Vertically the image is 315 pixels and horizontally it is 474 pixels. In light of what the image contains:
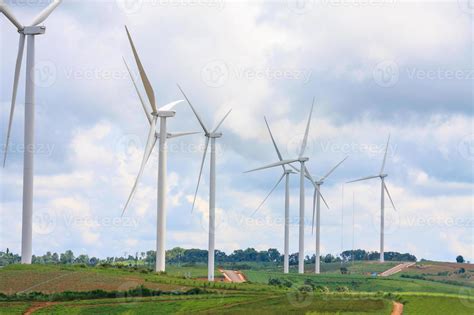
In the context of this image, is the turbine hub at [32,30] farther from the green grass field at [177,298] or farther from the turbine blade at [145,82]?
the green grass field at [177,298]

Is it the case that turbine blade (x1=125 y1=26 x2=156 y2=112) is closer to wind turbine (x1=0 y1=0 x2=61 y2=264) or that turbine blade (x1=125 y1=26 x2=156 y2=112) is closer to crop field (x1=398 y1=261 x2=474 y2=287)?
wind turbine (x1=0 y1=0 x2=61 y2=264)

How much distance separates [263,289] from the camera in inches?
3858

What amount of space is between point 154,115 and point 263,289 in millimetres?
25399

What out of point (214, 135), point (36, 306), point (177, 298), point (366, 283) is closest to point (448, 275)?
point (366, 283)

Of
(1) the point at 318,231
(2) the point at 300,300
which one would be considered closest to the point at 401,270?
(1) the point at 318,231

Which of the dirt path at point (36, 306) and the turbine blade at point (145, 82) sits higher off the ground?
the turbine blade at point (145, 82)

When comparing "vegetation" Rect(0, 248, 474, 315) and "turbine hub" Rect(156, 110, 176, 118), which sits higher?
"turbine hub" Rect(156, 110, 176, 118)

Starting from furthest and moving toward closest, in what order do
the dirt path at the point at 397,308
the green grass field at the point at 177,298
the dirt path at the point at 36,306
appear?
the green grass field at the point at 177,298, the dirt path at the point at 397,308, the dirt path at the point at 36,306

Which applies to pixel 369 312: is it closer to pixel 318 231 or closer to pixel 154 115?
pixel 154 115

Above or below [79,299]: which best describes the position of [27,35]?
above

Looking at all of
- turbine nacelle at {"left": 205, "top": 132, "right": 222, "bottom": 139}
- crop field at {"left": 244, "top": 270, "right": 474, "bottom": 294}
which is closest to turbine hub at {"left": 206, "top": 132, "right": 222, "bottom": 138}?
turbine nacelle at {"left": 205, "top": 132, "right": 222, "bottom": 139}

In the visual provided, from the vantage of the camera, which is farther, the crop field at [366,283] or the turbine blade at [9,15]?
the crop field at [366,283]

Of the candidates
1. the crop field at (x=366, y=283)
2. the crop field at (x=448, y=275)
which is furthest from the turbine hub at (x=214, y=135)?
the crop field at (x=448, y=275)

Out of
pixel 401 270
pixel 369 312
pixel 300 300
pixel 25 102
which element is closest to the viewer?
pixel 369 312
